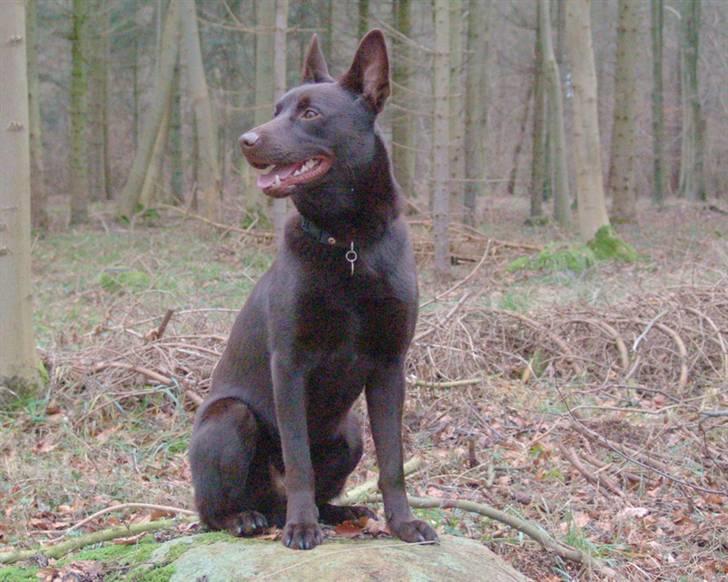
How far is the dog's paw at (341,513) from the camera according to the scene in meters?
3.73

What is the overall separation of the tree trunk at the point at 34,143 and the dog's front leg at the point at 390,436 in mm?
14270

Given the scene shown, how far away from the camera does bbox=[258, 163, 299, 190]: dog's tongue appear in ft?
10.5

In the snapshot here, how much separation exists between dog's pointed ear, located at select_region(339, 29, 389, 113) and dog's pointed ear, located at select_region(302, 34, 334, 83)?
0.29 metres

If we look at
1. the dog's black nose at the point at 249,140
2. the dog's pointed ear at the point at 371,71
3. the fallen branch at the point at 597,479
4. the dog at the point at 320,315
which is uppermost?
the dog's pointed ear at the point at 371,71

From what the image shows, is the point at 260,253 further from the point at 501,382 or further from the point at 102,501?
the point at 102,501

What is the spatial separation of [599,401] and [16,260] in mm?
4198

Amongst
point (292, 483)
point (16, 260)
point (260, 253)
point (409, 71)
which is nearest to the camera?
point (292, 483)

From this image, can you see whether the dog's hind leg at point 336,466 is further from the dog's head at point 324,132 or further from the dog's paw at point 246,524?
the dog's head at point 324,132

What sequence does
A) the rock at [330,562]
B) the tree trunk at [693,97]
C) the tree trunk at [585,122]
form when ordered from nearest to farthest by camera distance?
1. the rock at [330,562]
2. the tree trunk at [585,122]
3. the tree trunk at [693,97]

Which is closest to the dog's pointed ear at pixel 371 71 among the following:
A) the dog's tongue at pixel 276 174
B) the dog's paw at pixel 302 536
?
the dog's tongue at pixel 276 174

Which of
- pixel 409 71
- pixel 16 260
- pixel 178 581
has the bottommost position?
pixel 178 581

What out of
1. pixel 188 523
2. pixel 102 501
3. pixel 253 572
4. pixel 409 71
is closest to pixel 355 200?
pixel 253 572

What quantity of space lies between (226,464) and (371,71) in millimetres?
1603

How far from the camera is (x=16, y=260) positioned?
20.3 feet
